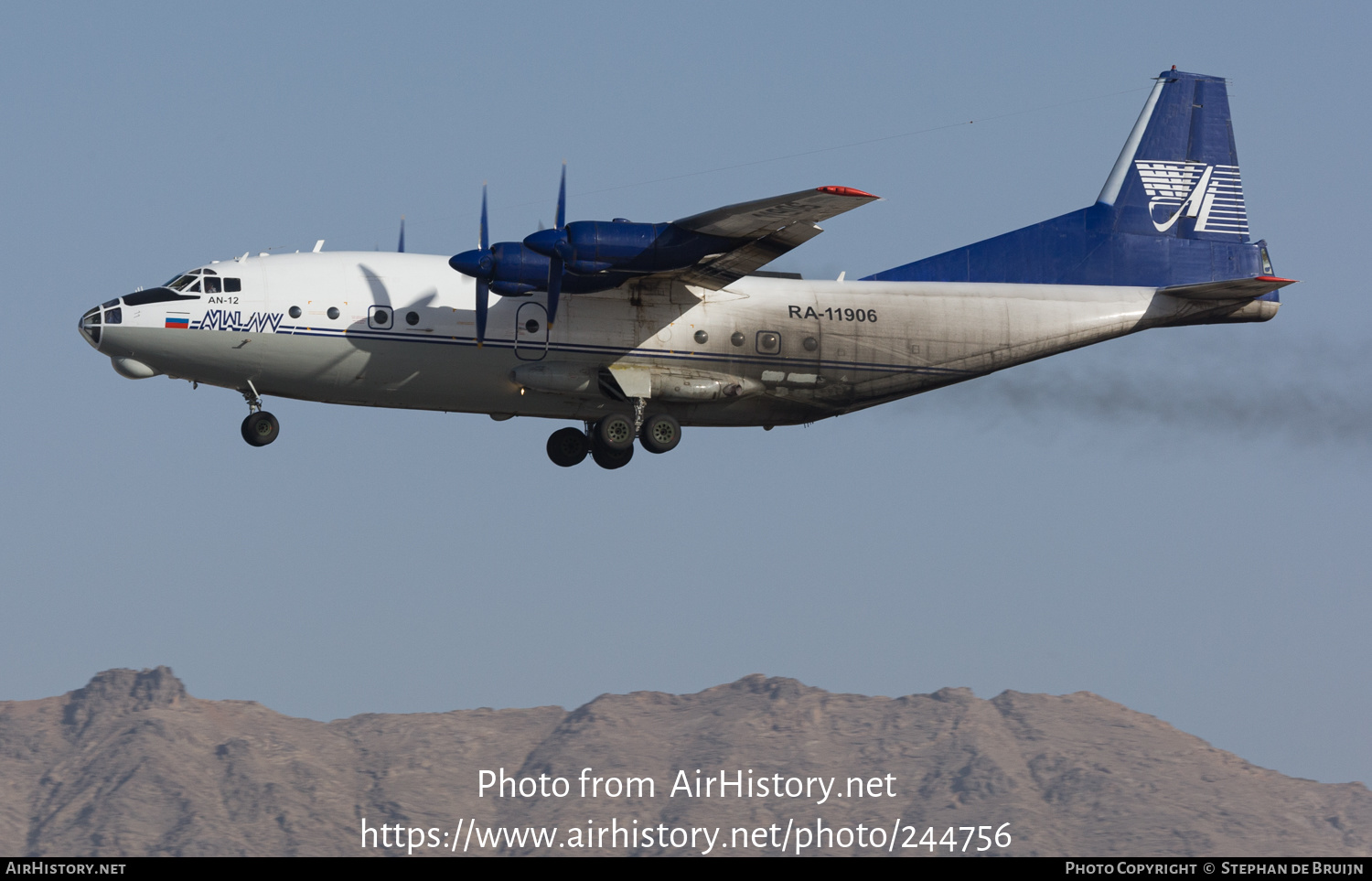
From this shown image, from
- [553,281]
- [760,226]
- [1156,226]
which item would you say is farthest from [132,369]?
[1156,226]

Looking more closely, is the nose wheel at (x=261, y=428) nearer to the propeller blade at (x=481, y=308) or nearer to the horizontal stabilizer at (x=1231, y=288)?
the propeller blade at (x=481, y=308)

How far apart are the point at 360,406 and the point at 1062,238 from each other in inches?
588

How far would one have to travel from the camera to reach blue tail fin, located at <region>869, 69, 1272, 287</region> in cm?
3603

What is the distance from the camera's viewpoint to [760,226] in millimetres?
30938

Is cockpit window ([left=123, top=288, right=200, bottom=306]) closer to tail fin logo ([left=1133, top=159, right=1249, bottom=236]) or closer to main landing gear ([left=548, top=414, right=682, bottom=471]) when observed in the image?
main landing gear ([left=548, top=414, right=682, bottom=471])

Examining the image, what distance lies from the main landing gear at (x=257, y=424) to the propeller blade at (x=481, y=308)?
4.06m

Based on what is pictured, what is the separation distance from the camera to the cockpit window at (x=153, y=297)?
31.2m

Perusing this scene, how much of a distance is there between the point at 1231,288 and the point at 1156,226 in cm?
303

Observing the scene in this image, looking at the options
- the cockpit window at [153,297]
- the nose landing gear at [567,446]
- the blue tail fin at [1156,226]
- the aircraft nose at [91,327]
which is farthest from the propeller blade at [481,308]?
the blue tail fin at [1156,226]

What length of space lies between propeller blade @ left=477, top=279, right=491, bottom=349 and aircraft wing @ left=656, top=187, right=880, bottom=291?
327 cm

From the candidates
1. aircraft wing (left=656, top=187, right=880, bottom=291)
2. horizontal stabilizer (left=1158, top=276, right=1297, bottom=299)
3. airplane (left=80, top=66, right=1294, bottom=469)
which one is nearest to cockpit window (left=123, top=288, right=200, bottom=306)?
airplane (left=80, top=66, right=1294, bottom=469)

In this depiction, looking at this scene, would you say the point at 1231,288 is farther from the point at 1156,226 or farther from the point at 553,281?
the point at 553,281
